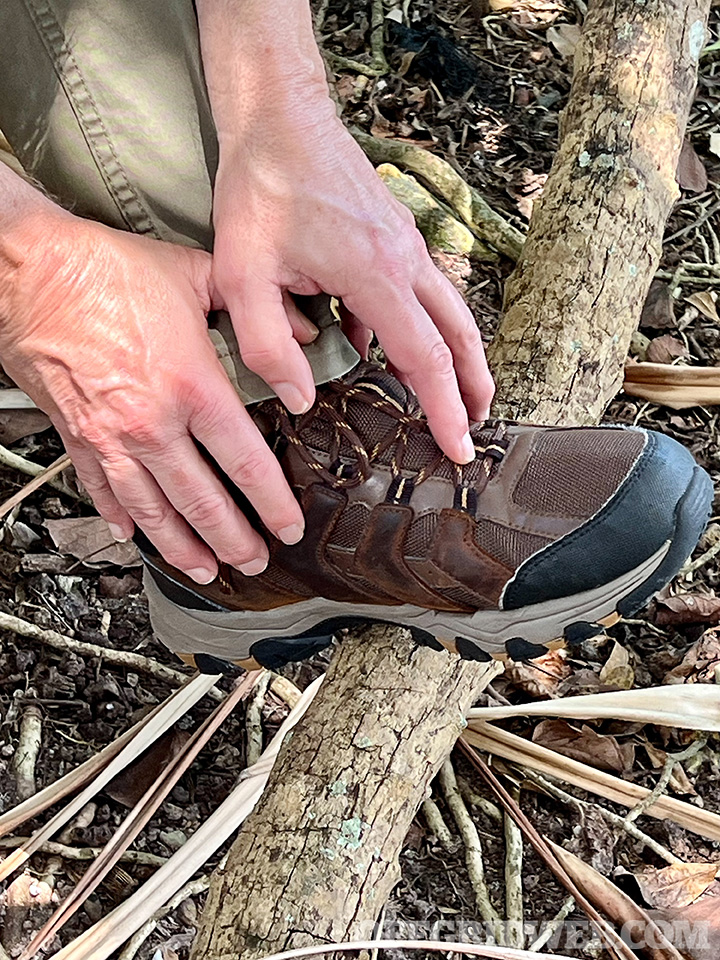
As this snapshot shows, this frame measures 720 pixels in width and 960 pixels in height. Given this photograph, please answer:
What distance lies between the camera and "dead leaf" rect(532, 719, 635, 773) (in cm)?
173

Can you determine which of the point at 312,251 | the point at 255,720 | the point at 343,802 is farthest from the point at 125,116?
the point at 255,720

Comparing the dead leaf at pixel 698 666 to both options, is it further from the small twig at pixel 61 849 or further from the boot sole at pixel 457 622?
the small twig at pixel 61 849

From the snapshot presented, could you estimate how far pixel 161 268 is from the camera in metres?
1.07

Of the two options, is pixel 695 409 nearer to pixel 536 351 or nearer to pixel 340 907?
pixel 536 351

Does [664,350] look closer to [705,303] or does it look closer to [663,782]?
[705,303]

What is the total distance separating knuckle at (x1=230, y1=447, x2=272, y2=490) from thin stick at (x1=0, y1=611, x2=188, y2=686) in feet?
2.38

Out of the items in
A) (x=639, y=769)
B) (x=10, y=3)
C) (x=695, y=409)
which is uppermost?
(x=10, y=3)

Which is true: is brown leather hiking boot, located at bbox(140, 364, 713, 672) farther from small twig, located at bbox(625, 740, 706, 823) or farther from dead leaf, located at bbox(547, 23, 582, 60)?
dead leaf, located at bbox(547, 23, 582, 60)

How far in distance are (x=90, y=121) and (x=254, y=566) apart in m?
0.57

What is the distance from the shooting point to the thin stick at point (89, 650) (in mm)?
1699

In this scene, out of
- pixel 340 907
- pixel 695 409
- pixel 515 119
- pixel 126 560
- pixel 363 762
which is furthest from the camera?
pixel 515 119

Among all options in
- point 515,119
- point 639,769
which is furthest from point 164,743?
point 515,119

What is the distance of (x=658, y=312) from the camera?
2455mm

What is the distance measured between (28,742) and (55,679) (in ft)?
0.41
